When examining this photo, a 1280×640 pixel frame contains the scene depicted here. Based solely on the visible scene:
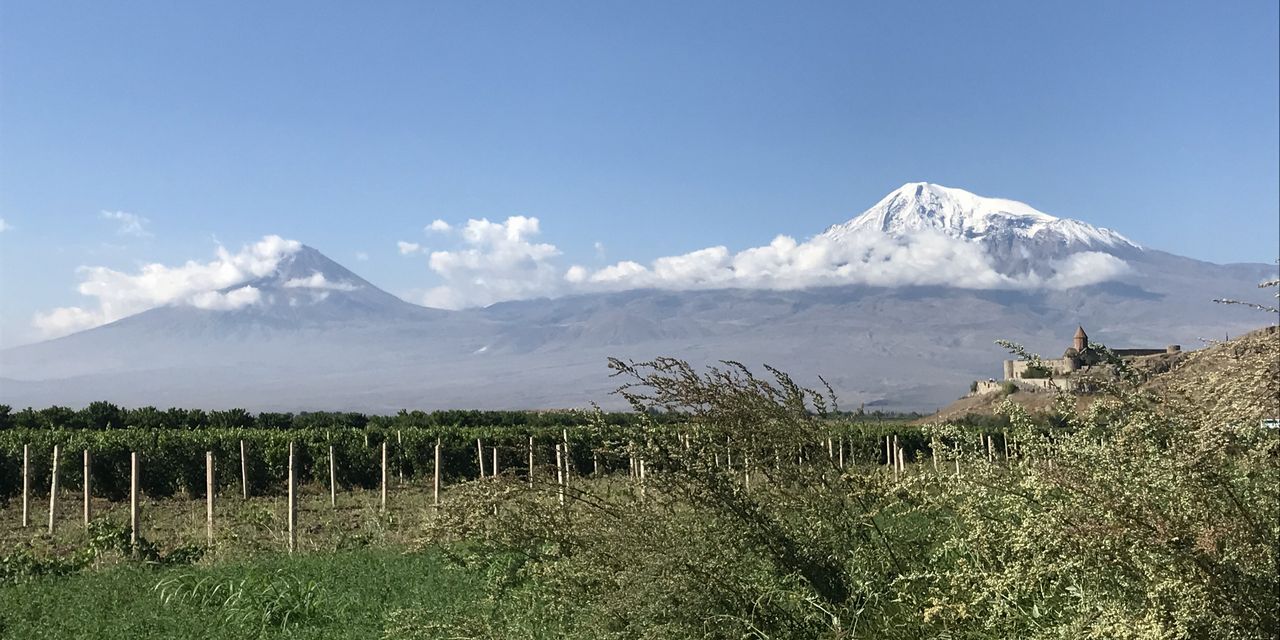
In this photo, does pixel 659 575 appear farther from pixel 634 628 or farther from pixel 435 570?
pixel 435 570

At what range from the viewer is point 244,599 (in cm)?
810

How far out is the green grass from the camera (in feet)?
25.0

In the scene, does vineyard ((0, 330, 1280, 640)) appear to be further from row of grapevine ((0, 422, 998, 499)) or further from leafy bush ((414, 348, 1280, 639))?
row of grapevine ((0, 422, 998, 499))

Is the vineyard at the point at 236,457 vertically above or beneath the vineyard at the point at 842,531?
beneath

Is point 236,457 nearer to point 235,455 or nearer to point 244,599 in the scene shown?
point 235,455

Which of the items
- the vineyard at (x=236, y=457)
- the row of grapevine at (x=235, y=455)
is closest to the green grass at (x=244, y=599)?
the vineyard at (x=236, y=457)

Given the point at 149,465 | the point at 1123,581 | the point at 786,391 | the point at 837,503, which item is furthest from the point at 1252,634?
the point at 149,465

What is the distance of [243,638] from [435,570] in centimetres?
205

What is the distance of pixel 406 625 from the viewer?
5.82 m

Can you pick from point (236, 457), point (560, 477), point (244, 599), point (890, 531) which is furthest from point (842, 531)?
point (236, 457)

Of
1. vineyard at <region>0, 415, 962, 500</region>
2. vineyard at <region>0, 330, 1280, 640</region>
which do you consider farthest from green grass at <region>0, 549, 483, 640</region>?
vineyard at <region>0, 415, 962, 500</region>

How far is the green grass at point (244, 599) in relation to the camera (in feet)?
25.0

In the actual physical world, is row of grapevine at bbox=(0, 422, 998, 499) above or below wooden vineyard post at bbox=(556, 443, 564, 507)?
below

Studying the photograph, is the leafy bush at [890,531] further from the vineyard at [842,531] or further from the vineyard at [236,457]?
the vineyard at [236,457]
